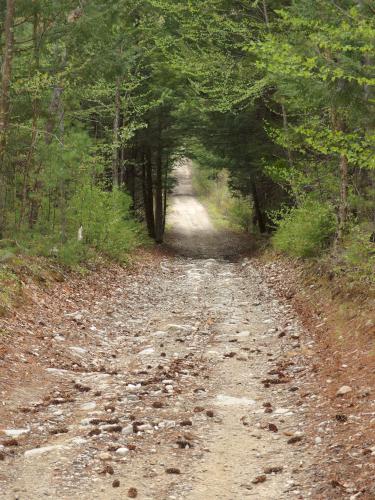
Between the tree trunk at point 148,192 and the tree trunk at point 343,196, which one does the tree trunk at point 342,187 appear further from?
the tree trunk at point 148,192

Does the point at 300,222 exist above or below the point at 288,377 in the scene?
above

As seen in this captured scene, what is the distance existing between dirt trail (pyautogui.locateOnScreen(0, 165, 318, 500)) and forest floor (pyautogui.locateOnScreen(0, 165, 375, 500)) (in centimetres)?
2

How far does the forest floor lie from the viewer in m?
4.97

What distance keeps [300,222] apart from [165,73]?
1101cm

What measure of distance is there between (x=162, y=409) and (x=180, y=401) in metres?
0.38

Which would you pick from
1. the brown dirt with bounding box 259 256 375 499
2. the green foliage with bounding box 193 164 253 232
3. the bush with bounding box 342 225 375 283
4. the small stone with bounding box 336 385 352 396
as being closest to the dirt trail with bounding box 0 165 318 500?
the brown dirt with bounding box 259 256 375 499

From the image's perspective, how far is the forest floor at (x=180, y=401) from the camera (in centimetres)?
497

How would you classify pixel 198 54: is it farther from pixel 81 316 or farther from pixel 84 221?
pixel 81 316

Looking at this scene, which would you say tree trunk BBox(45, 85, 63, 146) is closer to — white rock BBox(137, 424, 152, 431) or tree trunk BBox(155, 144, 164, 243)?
white rock BBox(137, 424, 152, 431)

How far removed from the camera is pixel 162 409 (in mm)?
6699

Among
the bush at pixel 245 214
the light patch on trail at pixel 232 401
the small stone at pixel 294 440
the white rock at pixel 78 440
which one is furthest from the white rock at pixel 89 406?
the bush at pixel 245 214

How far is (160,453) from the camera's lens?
554 cm

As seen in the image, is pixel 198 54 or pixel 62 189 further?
pixel 198 54

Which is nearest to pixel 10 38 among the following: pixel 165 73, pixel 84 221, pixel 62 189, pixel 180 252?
pixel 62 189
